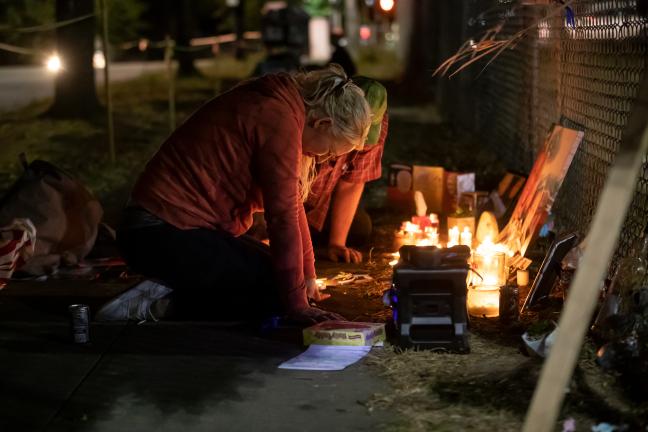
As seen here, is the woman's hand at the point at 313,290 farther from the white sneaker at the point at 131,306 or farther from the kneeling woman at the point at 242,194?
the white sneaker at the point at 131,306

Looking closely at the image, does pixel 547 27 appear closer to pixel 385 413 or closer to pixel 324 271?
pixel 324 271

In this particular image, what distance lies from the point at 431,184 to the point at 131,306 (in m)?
3.65

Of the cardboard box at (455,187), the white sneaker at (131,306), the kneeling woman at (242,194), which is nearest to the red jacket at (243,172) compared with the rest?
the kneeling woman at (242,194)

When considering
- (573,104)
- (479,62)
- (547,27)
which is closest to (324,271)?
(573,104)

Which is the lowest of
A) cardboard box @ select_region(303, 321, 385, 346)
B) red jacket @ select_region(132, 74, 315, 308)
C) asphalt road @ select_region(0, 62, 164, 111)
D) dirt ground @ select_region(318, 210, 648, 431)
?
dirt ground @ select_region(318, 210, 648, 431)

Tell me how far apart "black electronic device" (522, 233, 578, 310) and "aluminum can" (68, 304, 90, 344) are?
7.91ft

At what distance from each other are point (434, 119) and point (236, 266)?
39.8 ft

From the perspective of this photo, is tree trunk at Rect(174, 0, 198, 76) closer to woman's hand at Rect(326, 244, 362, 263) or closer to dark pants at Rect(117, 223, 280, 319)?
woman's hand at Rect(326, 244, 362, 263)

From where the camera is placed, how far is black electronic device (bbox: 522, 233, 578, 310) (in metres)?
5.50

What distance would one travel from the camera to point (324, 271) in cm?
664

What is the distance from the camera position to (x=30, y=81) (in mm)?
25406

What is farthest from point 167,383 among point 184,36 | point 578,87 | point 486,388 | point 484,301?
point 184,36

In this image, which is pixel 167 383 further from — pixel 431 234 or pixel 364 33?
pixel 364 33

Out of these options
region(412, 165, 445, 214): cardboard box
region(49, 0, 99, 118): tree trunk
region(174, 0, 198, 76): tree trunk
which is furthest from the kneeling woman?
region(174, 0, 198, 76): tree trunk
